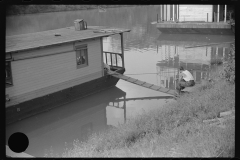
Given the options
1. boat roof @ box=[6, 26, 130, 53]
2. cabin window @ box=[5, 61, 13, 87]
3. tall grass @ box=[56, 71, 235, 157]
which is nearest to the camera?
tall grass @ box=[56, 71, 235, 157]

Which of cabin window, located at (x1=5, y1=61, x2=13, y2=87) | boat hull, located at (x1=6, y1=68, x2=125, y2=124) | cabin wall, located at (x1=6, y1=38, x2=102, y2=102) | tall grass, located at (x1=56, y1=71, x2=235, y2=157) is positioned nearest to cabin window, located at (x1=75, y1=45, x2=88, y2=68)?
cabin wall, located at (x1=6, y1=38, x2=102, y2=102)

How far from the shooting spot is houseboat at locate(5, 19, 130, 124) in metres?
11.5

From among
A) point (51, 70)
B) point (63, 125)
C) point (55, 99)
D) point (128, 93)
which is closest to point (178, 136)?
point (63, 125)

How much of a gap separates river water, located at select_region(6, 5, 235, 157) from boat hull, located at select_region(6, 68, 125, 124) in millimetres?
204

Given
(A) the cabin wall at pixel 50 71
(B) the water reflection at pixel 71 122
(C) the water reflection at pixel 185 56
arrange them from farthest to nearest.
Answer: (C) the water reflection at pixel 185 56, (A) the cabin wall at pixel 50 71, (B) the water reflection at pixel 71 122

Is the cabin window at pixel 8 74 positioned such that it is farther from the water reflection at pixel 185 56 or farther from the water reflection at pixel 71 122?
the water reflection at pixel 185 56

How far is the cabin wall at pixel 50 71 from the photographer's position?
38.3 feet

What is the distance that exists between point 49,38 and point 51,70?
166 centimetres

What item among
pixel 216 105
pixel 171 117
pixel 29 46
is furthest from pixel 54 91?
pixel 216 105

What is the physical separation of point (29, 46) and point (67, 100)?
2724 mm

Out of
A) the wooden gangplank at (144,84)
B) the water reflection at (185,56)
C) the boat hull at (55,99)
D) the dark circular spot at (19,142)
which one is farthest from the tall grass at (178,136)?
the water reflection at (185,56)

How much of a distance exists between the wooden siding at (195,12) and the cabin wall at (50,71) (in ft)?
56.5

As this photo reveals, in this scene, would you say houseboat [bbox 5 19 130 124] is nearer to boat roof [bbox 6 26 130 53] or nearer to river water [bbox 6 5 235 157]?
boat roof [bbox 6 26 130 53]

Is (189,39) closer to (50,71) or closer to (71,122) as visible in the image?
(50,71)
